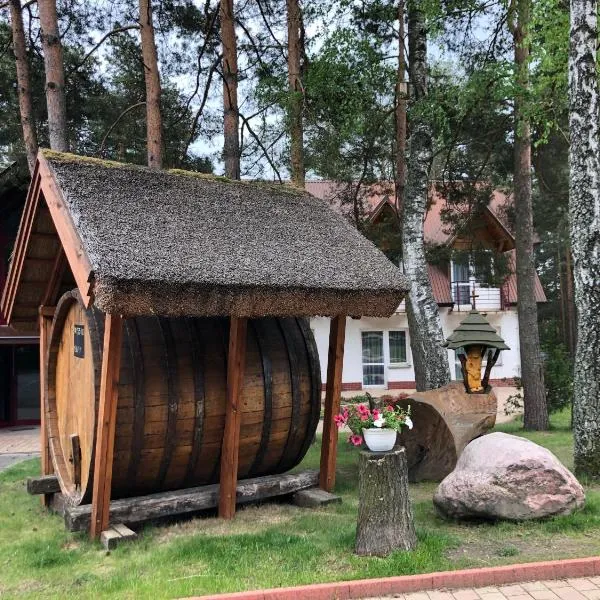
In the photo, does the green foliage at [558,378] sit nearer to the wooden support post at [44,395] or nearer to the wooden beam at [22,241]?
the wooden support post at [44,395]

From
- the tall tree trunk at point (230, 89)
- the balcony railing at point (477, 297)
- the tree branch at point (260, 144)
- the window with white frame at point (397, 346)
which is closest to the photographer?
the tall tree trunk at point (230, 89)

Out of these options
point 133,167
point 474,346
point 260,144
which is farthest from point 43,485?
point 260,144

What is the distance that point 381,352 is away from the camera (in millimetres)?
24422

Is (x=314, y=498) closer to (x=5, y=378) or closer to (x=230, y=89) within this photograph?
(x=230, y=89)

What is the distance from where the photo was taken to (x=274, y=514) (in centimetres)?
633

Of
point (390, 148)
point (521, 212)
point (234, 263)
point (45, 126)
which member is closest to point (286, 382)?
point (234, 263)

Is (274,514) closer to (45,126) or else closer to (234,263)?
(234,263)

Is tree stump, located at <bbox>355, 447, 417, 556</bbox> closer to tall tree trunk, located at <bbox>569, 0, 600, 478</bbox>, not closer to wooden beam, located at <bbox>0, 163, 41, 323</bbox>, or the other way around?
tall tree trunk, located at <bbox>569, 0, 600, 478</bbox>

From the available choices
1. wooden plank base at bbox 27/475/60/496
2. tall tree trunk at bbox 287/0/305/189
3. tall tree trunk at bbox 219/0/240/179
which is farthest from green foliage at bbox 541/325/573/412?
wooden plank base at bbox 27/475/60/496

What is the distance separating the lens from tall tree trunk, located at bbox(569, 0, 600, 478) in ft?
22.2

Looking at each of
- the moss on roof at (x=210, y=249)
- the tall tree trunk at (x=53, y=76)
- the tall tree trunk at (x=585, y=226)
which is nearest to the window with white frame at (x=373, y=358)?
the tall tree trunk at (x=53, y=76)

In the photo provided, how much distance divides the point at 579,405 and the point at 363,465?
10.7 feet

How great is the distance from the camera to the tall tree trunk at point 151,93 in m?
11.0

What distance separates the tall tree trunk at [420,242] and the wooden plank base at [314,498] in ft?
11.2
